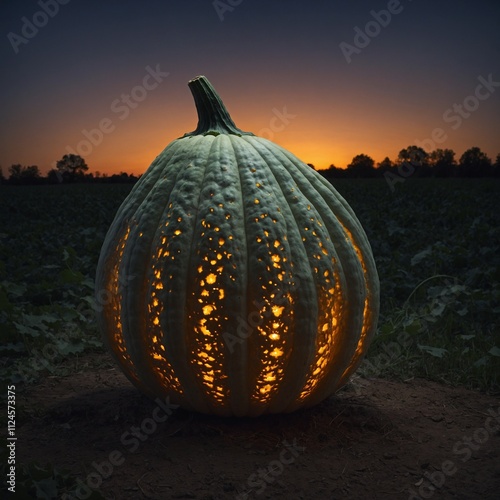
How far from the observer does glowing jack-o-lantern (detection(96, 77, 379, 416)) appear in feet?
8.41

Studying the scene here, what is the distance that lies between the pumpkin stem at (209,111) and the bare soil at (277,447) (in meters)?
1.61

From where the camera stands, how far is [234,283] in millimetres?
2527

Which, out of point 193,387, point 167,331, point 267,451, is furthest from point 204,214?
point 267,451

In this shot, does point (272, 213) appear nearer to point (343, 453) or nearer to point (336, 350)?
point (336, 350)

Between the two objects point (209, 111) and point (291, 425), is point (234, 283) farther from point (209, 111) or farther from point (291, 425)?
point (209, 111)

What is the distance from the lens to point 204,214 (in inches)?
104

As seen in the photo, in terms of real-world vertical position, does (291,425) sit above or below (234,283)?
below

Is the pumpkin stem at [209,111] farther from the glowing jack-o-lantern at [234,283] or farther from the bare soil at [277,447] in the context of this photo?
the bare soil at [277,447]

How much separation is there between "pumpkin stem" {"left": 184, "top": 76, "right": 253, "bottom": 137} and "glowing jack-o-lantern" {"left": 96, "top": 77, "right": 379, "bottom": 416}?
0.59 ft

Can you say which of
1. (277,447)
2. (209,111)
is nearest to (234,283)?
A: (277,447)

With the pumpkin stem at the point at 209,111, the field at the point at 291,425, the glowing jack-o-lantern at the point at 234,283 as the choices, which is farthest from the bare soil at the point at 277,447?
the pumpkin stem at the point at 209,111

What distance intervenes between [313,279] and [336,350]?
45 centimetres

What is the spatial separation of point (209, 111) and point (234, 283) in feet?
3.87

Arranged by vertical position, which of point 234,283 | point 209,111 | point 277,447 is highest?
point 209,111
